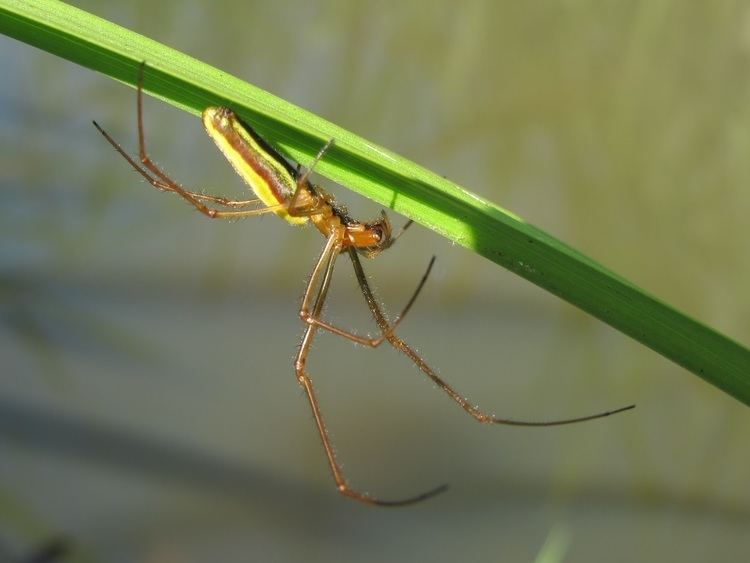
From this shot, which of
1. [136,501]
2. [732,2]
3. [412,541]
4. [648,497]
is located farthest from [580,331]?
[136,501]

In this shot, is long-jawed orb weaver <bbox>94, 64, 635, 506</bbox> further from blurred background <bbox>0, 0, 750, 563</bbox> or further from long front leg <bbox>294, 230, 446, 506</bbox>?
blurred background <bbox>0, 0, 750, 563</bbox>

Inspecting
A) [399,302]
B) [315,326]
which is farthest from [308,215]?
[399,302]

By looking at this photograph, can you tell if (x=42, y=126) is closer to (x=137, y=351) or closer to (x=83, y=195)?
(x=83, y=195)

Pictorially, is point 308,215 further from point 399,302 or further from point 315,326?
point 399,302

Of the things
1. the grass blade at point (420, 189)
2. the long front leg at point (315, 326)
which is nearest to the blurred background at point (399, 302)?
the long front leg at point (315, 326)

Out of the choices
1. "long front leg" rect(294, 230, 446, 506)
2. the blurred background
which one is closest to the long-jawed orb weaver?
"long front leg" rect(294, 230, 446, 506)

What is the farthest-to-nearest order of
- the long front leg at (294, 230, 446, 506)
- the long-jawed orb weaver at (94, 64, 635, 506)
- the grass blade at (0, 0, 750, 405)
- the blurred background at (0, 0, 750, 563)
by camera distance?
the blurred background at (0, 0, 750, 563) → the long front leg at (294, 230, 446, 506) → the long-jawed orb weaver at (94, 64, 635, 506) → the grass blade at (0, 0, 750, 405)
